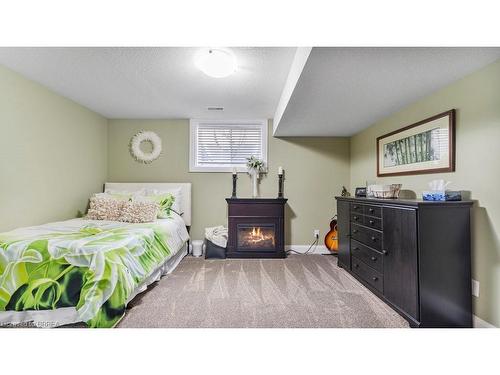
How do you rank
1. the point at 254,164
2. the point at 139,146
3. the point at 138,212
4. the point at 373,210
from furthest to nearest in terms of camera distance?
the point at 139,146 < the point at 254,164 < the point at 138,212 < the point at 373,210

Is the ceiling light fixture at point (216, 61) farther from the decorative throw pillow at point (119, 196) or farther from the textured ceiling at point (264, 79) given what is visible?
the decorative throw pillow at point (119, 196)

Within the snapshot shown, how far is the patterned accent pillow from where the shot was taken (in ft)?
9.77

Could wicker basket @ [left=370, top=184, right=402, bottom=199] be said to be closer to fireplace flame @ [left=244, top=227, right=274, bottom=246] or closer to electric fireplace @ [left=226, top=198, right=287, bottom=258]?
electric fireplace @ [left=226, top=198, right=287, bottom=258]

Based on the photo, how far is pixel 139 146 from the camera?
3.86 metres

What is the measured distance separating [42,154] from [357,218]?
3.73 m

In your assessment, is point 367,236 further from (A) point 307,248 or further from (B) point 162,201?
(B) point 162,201

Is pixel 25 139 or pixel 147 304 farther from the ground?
pixel 25 139

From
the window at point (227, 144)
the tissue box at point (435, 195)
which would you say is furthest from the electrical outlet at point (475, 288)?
the window at point (227, 144)

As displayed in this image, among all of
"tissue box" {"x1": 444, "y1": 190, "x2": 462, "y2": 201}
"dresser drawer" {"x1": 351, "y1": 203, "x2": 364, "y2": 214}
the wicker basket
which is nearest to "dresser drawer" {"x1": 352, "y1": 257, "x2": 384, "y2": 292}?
"dresser drawer" {"x1": 351, "y1": 203, "x2": 364, "y2": 214}

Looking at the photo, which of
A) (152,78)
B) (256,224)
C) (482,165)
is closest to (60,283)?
(152,78)
